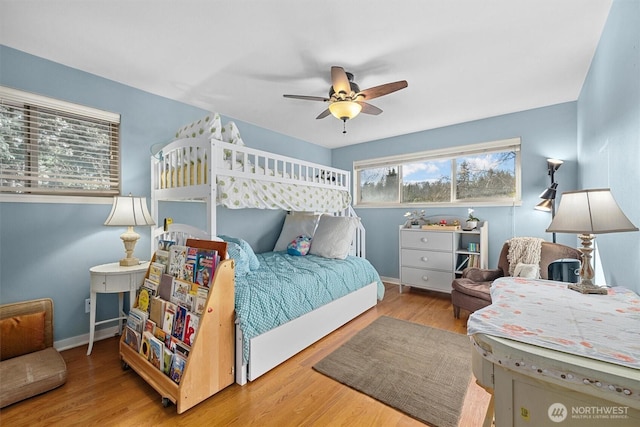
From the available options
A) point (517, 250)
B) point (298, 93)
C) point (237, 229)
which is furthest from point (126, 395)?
point (517, 250)

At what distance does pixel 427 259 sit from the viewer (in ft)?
11.9

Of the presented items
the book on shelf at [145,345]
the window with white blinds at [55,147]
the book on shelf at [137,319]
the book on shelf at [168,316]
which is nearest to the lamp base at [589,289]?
the book on shelf at [168,316]

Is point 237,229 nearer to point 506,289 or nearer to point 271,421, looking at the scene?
point 271,421

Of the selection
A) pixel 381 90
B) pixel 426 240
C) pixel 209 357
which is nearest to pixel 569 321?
pixel 209 357

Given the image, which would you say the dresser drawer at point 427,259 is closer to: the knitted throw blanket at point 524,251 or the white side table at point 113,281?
the knitted throw blanket at point 524,251

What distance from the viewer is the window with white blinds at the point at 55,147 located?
6.84ft

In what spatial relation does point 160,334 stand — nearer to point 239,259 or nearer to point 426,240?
point 239,259

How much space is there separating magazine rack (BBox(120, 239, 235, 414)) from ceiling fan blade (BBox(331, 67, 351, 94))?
4.84ft

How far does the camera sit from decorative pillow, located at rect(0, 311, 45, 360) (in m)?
1.91

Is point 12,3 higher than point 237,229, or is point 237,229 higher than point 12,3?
point 12,3

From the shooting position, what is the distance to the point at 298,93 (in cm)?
279

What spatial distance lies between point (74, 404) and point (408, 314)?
9.54ft

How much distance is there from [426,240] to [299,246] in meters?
1.73

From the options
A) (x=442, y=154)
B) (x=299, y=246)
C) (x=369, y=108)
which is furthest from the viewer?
(x=442, y=154)
